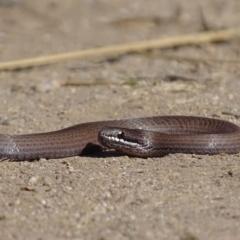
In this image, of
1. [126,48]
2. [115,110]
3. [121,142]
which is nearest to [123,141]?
[121,142]

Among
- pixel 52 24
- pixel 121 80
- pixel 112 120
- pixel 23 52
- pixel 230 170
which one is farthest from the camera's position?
pixel 52 24

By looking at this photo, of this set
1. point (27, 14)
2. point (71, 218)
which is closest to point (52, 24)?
point (27, 14)

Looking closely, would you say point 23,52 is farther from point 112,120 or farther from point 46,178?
point 46,178

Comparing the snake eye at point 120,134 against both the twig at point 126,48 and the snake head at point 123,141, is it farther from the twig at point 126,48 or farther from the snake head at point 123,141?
the twig at point 126,48

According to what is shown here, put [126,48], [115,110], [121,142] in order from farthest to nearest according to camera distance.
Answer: [126,48]
[115,110]
[121,142]

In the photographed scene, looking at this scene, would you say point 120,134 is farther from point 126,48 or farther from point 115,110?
point 126,48

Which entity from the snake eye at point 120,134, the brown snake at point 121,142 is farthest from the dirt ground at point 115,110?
the snake eye at point 120,134
